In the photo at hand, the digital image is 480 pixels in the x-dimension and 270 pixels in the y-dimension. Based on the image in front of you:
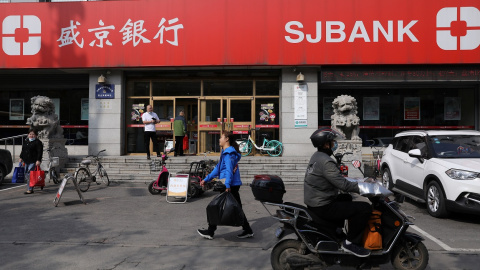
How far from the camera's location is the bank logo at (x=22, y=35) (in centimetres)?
1405

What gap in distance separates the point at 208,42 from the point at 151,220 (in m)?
8.48

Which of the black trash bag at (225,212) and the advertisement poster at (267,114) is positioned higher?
the advertisement poster at (267,114)

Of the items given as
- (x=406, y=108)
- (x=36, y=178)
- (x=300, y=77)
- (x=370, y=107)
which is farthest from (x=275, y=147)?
(x=36, y=178)

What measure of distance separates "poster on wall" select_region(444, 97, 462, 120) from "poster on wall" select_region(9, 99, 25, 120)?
706 inches

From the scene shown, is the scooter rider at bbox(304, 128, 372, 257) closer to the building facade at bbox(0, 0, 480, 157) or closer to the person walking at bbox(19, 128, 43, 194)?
the person walking at bbox(19, 128, 43, 194)

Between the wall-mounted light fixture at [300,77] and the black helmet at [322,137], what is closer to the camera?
the black helmet at [322,137]

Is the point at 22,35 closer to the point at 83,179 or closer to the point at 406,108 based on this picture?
the point at 83,179

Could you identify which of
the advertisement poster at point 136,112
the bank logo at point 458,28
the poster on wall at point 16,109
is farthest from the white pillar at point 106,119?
the bank logo at point 458,28

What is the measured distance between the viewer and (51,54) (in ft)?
46.1

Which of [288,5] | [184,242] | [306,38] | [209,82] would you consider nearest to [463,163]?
[184,242]

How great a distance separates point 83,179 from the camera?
396 inches

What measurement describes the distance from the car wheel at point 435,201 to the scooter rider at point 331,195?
12.0 ft

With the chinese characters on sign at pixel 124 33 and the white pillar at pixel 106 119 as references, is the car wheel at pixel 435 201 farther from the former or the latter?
the white pillar at pixel 106 119

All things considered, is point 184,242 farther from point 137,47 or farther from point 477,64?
point 477,64
